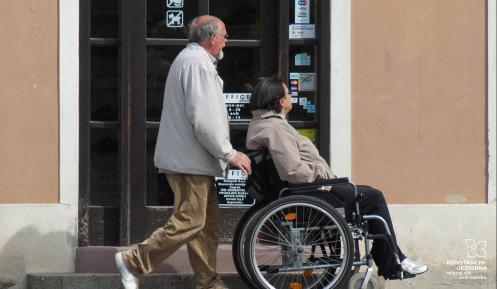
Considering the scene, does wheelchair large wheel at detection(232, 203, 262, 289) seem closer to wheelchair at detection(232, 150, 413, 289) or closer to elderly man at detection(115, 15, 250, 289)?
wheelchair at detection(232, 150, 413, 289)

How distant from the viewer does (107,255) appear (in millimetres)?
7480

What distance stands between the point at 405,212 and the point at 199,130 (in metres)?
1.98

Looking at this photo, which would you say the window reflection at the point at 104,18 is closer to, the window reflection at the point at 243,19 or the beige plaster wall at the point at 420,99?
the window reflection at the point at 243,19

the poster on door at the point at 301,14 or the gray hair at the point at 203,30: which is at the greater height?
the poster on door at the point at 301,14

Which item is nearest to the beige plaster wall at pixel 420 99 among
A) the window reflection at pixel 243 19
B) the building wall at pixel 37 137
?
the window reflection at pixel 243 19

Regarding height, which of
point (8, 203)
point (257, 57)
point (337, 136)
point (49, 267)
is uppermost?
point (257, 57)

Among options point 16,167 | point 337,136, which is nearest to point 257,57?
point 337,136

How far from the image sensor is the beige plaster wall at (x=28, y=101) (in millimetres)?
7344

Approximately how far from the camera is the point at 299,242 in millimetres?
6551

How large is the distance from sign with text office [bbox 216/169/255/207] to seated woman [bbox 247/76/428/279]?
1160 millimetres

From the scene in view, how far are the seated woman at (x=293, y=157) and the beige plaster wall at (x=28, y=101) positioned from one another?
5.13ft

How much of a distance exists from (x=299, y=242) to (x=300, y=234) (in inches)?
2.1

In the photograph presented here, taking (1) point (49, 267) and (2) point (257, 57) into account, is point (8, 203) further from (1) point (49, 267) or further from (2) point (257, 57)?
(2) point (257, 57)

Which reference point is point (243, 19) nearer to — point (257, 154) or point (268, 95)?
point (268, 95)
